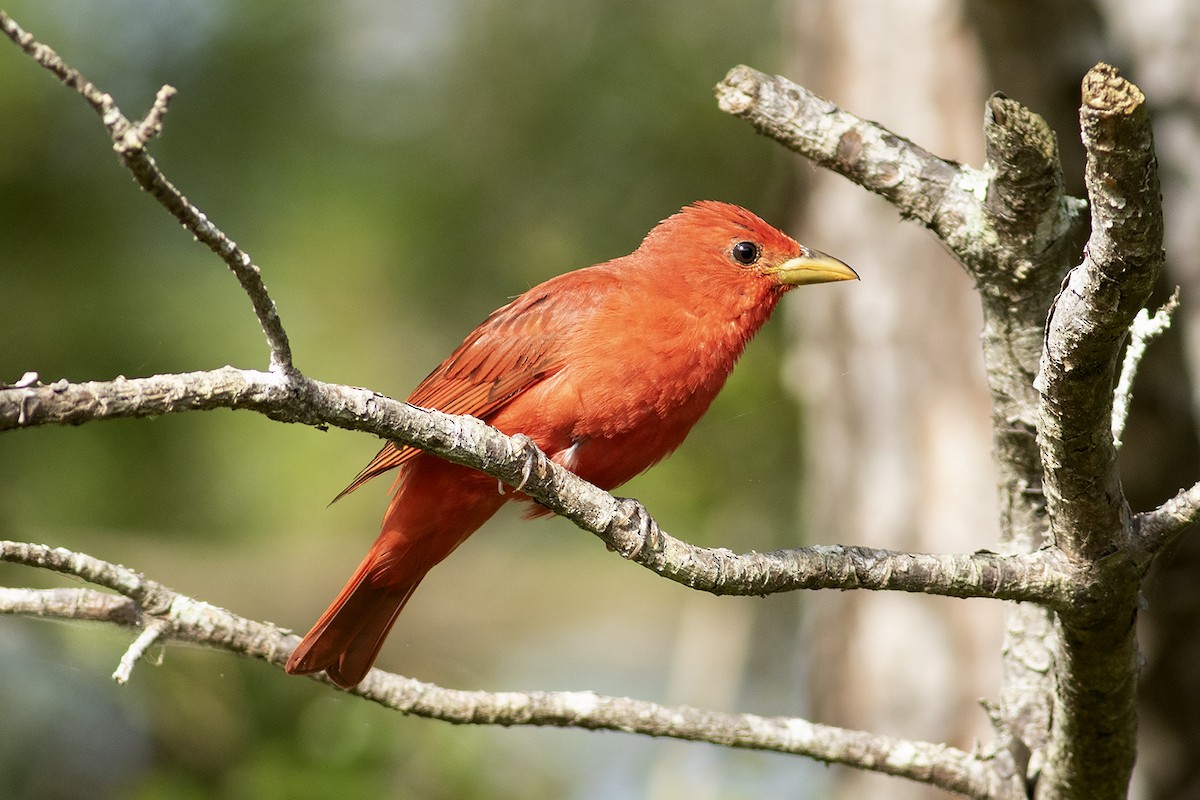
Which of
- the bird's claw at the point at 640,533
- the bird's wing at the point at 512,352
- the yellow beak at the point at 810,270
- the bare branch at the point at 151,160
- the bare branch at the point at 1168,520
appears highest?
the yellow beak at the point at 810,270

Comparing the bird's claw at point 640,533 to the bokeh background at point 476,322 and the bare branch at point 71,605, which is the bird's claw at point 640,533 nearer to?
the bare branch at point 71,605

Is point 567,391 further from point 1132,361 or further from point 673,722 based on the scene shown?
point 1132,361

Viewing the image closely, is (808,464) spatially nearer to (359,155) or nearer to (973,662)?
(973,662)

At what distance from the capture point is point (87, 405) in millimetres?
1841

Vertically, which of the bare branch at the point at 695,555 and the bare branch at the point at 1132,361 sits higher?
the bare branch at the point at 1132,361

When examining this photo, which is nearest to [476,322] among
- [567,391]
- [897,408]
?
[897,408]

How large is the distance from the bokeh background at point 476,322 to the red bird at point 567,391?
41.4 inches

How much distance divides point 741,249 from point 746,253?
0.02 metres

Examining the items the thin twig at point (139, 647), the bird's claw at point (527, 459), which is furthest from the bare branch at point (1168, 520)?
the thin twig at point (139, 647)

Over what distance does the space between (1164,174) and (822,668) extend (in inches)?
99.6

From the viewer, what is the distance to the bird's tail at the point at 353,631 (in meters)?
3.36

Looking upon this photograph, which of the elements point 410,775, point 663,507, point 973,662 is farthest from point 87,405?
point 663,507

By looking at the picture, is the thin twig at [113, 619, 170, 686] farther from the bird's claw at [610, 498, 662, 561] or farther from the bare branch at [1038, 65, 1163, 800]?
the bare branch at [1038, 65, 1163, 800]

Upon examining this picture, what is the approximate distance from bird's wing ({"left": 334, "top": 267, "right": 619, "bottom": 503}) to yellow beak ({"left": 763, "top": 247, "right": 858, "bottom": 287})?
0.54m
